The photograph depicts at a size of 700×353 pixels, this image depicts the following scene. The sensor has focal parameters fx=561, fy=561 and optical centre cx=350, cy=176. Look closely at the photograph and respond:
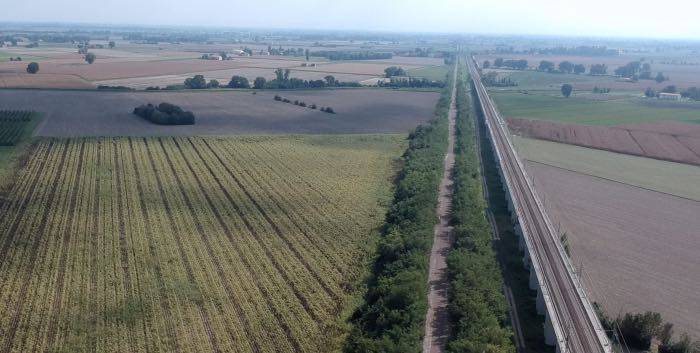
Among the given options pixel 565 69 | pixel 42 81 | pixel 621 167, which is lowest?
pixel 621 167

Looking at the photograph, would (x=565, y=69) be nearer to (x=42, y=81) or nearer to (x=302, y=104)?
(x=302, y=104)

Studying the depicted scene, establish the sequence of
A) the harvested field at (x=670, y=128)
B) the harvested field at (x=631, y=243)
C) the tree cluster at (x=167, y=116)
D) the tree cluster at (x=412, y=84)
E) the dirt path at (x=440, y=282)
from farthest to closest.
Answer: the tree cluster at (x=412, y=84) < the harvested field at (x=670, y=128) < the tree cluster at (x=167, y=116) < the harvested field at (x=631, y=243) < the dirt path at (x=440, y=282)

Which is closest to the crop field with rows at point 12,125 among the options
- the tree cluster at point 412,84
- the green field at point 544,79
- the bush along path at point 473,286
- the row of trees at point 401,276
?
the row of trees at point 401,276

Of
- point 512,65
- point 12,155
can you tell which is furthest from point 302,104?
point 512,65

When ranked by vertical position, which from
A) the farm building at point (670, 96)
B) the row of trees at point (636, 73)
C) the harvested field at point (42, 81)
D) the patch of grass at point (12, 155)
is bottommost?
the patch of grass at point (12, 155)

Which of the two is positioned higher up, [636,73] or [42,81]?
[636,73]

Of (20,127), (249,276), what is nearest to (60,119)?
(20,127)

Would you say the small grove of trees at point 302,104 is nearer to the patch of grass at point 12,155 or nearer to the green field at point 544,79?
the patch of grass at point 12,155
